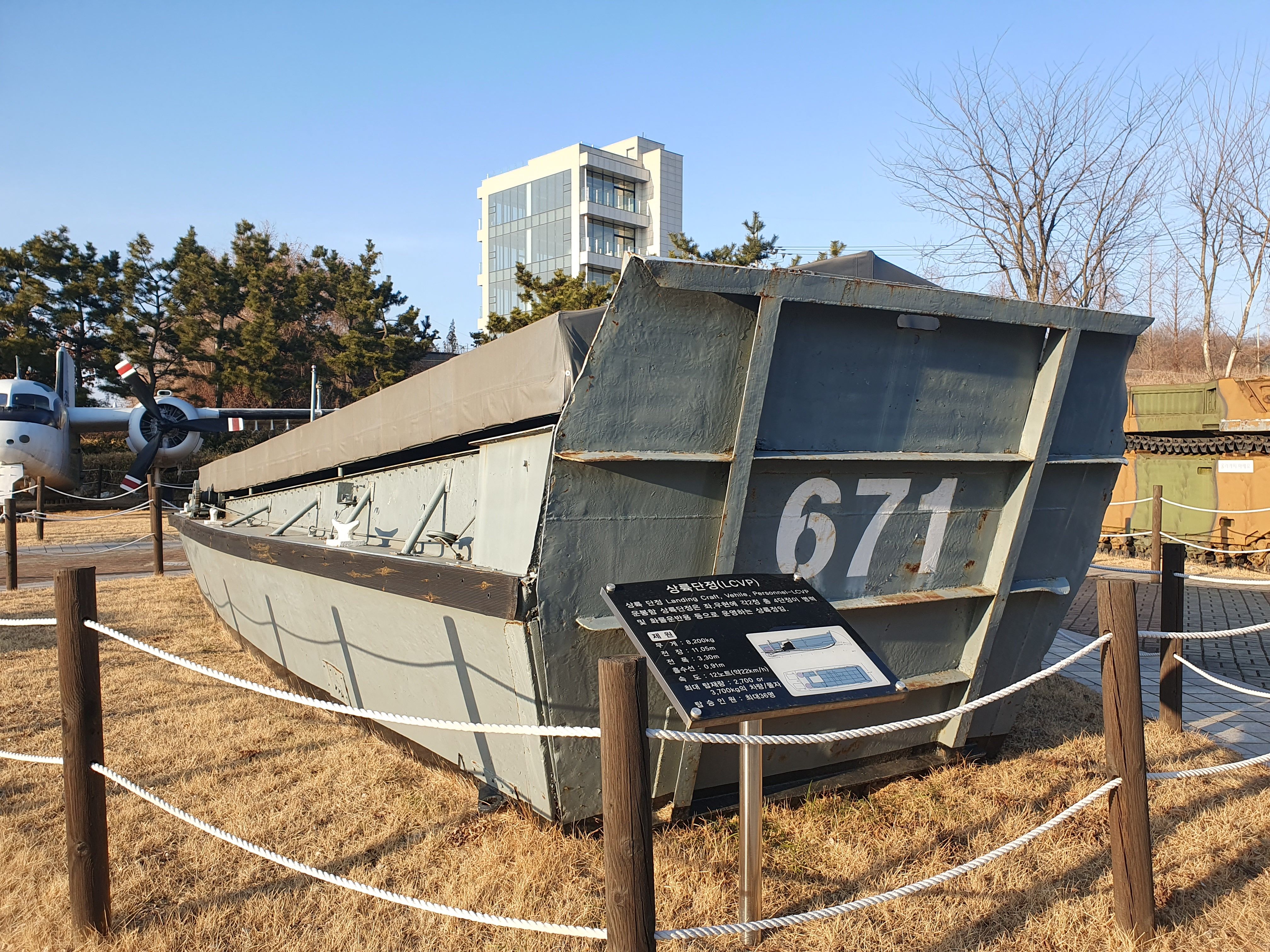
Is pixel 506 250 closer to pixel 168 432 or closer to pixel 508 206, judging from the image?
pixel 508 206

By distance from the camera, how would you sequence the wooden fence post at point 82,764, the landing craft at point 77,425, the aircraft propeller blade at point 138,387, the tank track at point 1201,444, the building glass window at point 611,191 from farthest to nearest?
the building glass window at point 611,191
the landing craft at point 77,425
the aircraft propeller blade at point 138,387
the tank track at point 1201,444
the wooden fence post at point 82,764

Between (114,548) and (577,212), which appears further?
(577,212)

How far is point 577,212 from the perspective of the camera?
175ft

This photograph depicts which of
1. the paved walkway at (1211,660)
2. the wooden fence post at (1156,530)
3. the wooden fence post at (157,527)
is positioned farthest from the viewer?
the wooden fence post at (157,527)

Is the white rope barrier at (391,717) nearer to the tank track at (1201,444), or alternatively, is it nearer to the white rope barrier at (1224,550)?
the white rope barrier at (1224,550)

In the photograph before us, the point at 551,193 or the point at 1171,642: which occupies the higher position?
the point at 551,193

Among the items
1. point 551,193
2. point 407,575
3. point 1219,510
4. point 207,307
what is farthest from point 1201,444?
point 551,193

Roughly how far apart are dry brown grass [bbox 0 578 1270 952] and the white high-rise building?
49.2 metres

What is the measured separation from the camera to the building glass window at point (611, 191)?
53.7 metres

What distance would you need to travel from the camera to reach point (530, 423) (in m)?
3.38

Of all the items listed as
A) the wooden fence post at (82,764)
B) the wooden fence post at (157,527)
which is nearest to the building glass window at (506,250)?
the wooden fence post at (157,527)

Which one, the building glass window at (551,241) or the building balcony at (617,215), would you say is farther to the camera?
the building glass window at (551,241)

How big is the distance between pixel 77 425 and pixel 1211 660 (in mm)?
32434

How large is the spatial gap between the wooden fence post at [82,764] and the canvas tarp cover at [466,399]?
1.44 meters
